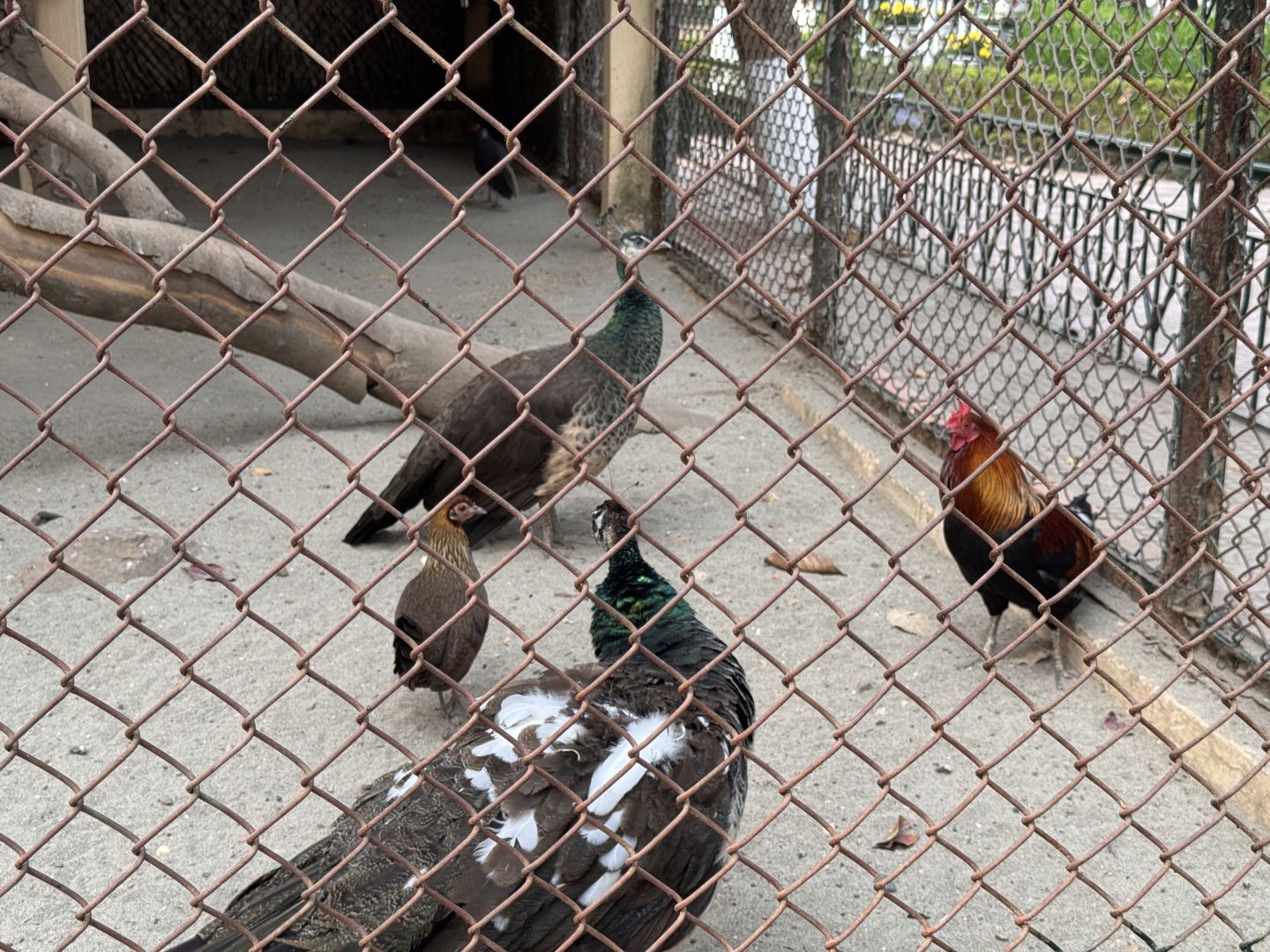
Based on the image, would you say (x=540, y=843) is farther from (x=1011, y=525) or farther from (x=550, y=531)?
(x=550, y=531)

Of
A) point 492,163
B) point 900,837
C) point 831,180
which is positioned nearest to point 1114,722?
point 900,837

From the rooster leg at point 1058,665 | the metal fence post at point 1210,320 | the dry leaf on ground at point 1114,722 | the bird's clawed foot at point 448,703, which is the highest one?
the metal fence post at point 1210,320

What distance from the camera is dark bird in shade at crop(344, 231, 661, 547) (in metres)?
4.69

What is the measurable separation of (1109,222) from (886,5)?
144cm

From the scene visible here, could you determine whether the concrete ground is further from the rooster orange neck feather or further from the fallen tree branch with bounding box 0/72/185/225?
the fallen tree branch with bounding box 0/72/185/225

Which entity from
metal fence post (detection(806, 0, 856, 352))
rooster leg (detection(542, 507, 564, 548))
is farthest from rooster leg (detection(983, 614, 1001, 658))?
metal fence post (detection(806, 0, 856, 352))

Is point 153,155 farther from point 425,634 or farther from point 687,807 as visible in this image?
point 425,634

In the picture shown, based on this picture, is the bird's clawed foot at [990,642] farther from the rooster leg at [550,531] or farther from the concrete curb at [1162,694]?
the rooster leg at [550,531]

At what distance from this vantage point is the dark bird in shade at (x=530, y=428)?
185 inches

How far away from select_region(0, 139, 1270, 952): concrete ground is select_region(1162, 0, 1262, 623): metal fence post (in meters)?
0.49

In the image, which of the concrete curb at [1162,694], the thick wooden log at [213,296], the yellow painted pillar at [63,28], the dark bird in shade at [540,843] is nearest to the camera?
the dark bird in shade at [540,843]

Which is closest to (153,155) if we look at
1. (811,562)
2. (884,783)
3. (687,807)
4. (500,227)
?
(687,807)

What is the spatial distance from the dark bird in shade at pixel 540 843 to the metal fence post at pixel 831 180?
359cm

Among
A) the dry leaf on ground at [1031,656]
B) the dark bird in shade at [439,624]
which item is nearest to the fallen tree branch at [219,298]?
the dark bird in shade at [439,624]
